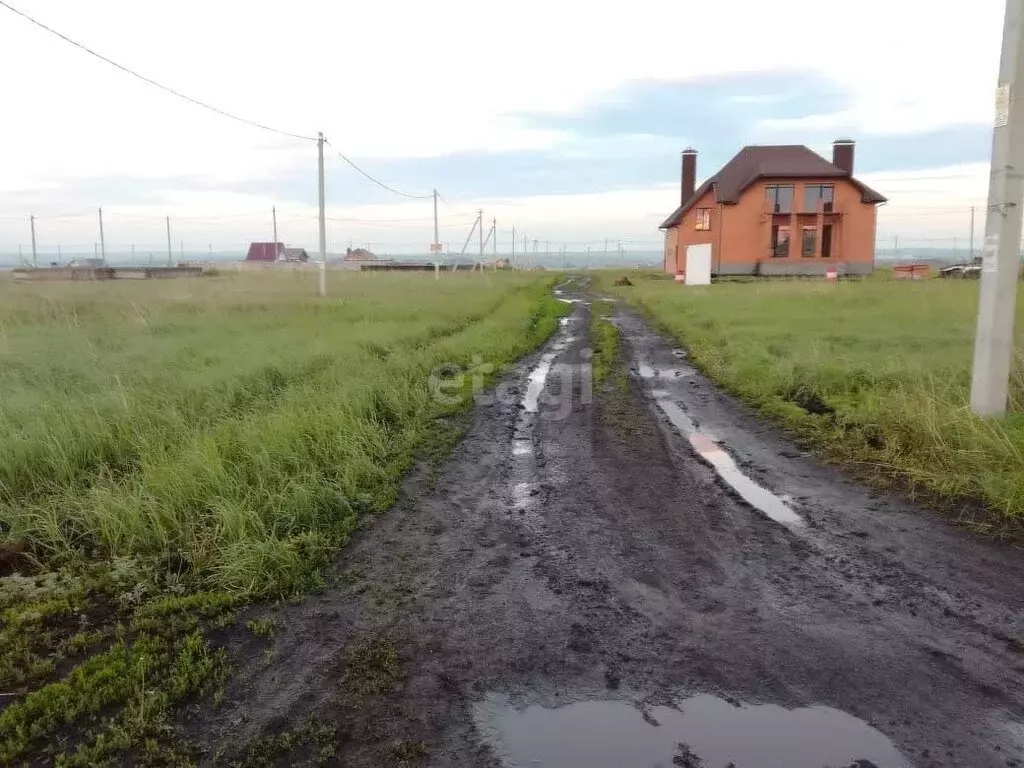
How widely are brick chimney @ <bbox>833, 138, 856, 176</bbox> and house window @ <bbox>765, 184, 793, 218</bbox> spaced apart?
18.9 ft

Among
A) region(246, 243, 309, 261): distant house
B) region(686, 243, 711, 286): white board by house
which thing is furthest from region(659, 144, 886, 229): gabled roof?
region(246, 243, 309, 261): distant house

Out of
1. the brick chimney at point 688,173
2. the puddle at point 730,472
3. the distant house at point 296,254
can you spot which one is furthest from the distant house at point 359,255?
the puddle at point 730,472

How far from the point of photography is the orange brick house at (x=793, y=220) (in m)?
42.8

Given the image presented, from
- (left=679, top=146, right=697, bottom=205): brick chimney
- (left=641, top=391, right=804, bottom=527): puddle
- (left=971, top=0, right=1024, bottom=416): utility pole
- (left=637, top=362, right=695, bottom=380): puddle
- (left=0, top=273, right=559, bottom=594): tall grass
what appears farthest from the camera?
(left=679, top=146, right=697, bottom=205): brick chimney

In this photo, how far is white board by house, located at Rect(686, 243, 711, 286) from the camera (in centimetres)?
3653

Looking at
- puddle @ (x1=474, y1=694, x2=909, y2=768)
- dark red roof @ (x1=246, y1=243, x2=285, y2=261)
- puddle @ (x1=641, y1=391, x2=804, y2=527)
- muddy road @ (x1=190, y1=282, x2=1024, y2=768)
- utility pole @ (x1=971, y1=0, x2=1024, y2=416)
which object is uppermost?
dark red roof @ (x1=246, y1=243, x2=285, y2=261)

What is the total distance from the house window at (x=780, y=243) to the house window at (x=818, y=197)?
5.82ft

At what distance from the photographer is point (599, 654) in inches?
137

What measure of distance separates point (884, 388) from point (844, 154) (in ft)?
142

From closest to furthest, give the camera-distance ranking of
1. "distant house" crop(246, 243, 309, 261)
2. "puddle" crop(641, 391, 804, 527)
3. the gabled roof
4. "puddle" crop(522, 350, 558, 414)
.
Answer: "puddle" crop(641, 391, 804, 527)
"puddle" crop(522, 350, 558, 414)
the gabled roof
"distant house" crop(246, 243, 309, 261)

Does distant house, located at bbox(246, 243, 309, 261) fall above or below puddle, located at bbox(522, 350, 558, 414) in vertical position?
above

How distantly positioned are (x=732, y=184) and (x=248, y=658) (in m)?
46.7

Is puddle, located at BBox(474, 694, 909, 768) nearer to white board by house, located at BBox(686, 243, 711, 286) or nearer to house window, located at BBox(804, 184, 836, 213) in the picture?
white board by house, located at BBox(686, 243, 711, 286)

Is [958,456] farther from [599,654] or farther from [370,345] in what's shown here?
[370,345]
